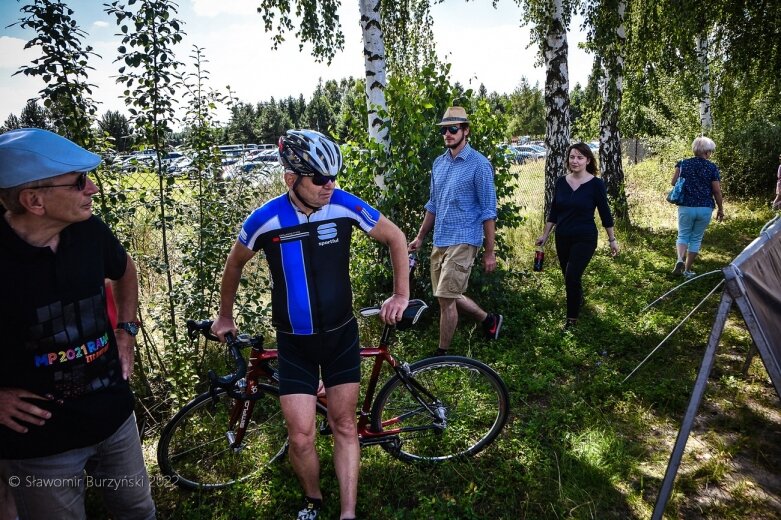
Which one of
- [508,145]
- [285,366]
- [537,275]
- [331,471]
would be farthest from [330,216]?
[537,275]

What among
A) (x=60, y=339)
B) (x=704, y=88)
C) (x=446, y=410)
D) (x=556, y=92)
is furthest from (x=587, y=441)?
(x=704, y=88)

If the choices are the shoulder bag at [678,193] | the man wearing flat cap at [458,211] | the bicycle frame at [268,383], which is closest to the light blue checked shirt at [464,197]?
the man wearing flat cap at [458,211]

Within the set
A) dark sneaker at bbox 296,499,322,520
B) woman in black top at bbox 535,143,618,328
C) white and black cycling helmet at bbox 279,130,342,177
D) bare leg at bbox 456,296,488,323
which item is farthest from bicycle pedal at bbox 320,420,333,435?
woman in black top at bbox 535,143,618,328

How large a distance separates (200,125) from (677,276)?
6243 millimetres

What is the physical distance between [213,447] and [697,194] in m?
6.47

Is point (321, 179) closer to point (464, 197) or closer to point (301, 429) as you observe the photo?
point (301, 429)

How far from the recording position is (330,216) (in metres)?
2.49

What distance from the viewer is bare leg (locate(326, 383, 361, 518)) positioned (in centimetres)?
254

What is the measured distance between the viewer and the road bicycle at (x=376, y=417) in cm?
291

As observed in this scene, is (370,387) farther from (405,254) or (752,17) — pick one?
(752,17)

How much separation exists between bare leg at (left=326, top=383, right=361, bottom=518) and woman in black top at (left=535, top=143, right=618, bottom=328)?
3226mm

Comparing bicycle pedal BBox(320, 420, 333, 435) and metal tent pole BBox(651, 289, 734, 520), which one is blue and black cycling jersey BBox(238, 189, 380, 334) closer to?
bicycle pedal BBox(320, 420, 333, 435)

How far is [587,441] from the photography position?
332 cm

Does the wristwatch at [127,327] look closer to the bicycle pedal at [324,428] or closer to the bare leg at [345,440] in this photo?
the bare leg at [345,440]
